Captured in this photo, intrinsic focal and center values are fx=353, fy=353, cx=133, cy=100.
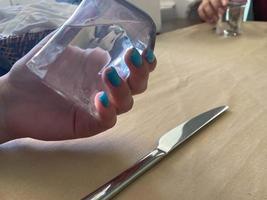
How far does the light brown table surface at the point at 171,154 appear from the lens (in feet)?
0.89

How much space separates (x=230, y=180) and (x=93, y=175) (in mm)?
110

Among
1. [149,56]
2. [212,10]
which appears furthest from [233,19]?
[149,56]

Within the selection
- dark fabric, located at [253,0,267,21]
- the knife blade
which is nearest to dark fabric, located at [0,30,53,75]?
the knife blade

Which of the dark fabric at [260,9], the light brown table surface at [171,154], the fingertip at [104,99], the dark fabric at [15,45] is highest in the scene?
the fingertip at [104,99]

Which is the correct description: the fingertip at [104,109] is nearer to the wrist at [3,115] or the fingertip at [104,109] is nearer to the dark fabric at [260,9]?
the wrist at [3,115]

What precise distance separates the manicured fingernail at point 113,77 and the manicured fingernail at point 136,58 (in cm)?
2

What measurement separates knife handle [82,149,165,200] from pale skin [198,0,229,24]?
508 millimetres

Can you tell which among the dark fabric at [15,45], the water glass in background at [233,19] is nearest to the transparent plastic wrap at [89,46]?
the dark fabric at [15,45]

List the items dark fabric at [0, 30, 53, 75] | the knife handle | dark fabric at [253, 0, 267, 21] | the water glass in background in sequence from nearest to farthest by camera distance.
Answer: the knife handle → dark fabric at [0, 30, 53, 75] → the water glass in background → dark fabric at [253, 0, 267, 21]

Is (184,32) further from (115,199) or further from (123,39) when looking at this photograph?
(115,199)

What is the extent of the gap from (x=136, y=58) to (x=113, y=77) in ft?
0.10

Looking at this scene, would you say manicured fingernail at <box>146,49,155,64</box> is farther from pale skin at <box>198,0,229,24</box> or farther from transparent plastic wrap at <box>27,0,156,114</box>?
pale skin at <box>198,0,229,24</box>

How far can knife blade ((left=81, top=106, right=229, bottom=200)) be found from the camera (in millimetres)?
266

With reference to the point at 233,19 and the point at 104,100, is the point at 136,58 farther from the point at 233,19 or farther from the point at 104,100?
the point at 233,19
